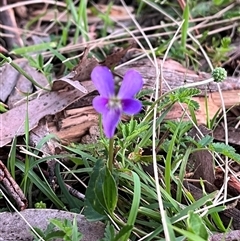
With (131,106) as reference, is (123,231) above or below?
below

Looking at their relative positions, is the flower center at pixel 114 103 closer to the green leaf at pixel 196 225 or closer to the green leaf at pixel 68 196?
the green leaf at pixel 196 225

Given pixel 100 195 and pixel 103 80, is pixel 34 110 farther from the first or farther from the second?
pixel 103 80

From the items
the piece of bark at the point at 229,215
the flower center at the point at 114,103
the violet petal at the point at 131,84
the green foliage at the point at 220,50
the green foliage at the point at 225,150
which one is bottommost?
the piece of bark at the point at 229,215

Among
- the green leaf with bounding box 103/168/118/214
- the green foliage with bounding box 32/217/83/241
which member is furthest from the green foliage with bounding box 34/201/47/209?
the green leaf with bounding box 103/168/118/214

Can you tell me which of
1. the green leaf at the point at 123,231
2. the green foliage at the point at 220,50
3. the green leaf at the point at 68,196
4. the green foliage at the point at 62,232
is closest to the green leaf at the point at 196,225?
the green leaf at the point at 123,231

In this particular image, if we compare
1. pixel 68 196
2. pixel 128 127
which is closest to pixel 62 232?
pixel 68 196
